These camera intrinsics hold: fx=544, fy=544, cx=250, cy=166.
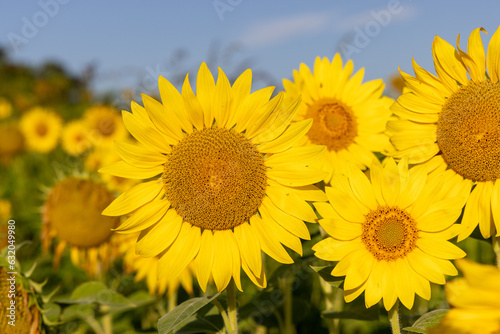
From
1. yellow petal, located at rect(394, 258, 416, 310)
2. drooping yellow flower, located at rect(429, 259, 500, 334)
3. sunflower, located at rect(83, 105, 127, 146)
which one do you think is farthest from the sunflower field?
sunflower, located at rect(83, 105, 127, 146)

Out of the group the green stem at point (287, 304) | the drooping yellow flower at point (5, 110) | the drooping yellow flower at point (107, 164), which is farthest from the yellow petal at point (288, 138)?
the drooping yellow flower at point (5, 110)

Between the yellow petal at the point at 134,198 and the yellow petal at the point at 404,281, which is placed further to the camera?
the yellow petal at the point at 134,198

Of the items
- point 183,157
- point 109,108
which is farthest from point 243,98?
point 109,108

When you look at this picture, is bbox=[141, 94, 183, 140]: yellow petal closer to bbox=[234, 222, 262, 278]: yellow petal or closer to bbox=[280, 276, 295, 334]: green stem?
bbox=[234, 222, 262, 278]: yellow petal

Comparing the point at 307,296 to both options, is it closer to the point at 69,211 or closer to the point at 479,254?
the point at 479,254

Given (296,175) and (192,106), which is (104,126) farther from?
(296,175)

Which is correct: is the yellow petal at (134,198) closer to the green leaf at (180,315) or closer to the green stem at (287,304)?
the green leaf at (180,315)

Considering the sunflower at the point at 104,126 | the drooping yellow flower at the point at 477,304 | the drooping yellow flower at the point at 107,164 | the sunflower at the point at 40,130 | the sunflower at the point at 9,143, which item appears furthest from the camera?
the sunflower at the point at 40,130

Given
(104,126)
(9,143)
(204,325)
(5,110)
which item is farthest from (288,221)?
(5,110)
